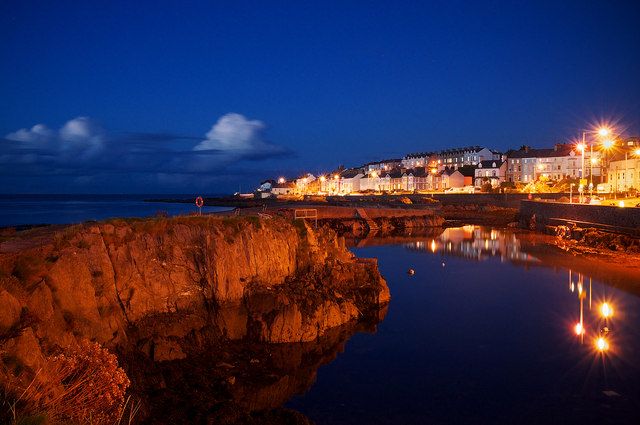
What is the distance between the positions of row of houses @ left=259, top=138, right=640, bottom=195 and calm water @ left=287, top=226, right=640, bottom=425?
55857mm

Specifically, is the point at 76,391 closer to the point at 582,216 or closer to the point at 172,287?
the point at 172,287

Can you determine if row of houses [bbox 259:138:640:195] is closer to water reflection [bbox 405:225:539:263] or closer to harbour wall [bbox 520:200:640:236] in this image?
harbour wall [bbox 520:200:640:236]

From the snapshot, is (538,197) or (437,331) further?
(538,197)

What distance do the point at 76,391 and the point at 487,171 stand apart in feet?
400

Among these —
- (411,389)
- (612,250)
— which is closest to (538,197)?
(612,250)

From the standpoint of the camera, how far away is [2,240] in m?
15.4

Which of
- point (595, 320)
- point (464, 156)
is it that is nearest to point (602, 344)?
point (595, 320)

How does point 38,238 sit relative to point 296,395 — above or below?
above

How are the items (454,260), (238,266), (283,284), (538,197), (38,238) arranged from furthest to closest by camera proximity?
1. (538,197)
2. (454,260)
3. (283,284)
4. (238,266)
5. (38,238)

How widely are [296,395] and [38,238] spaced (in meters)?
9.87

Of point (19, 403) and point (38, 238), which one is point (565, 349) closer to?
Answer: point (19, 403)

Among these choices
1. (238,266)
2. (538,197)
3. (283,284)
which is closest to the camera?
(238,266)

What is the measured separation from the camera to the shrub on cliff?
655 cm

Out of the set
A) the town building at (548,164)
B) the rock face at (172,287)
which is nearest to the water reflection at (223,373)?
the rock face at (172,287)
